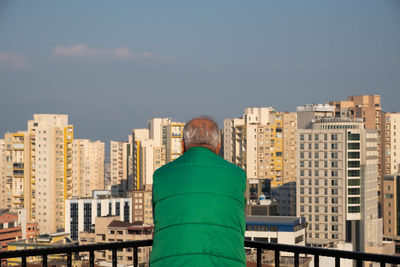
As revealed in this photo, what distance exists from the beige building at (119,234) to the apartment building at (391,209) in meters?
20.1

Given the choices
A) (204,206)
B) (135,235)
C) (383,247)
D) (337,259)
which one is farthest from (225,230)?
(383,247)

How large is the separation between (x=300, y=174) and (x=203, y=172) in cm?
4859

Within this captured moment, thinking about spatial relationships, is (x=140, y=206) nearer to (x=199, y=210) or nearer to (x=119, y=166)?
(x=119, y=166)

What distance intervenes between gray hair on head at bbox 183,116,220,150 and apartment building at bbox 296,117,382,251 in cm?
4684

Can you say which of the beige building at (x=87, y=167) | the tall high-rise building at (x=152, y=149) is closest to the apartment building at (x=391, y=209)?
the tall high-rise building at (x=152, y=149)

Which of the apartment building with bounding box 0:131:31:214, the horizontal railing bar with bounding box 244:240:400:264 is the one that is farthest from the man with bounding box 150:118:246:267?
the apartment building with bounding box 0:131:31:214

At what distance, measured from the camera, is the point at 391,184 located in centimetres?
5131

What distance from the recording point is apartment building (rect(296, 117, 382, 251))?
48250 millimetres

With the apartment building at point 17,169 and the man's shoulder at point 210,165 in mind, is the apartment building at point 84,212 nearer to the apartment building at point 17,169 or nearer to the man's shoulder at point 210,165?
the apartment building at point 17,169

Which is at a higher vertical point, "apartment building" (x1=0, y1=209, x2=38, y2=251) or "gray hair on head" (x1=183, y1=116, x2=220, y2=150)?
"gray hair on head" (x1=183, y1=116, x2=220, y2=150)

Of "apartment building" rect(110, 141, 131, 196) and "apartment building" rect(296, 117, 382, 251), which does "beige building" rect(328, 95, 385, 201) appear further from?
"apartment building" rect(110, 141, 131, 196)

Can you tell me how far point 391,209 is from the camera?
52156 millimetres

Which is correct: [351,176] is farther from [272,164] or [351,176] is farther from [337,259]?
[337,259]

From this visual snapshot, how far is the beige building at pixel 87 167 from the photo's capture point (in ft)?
277
